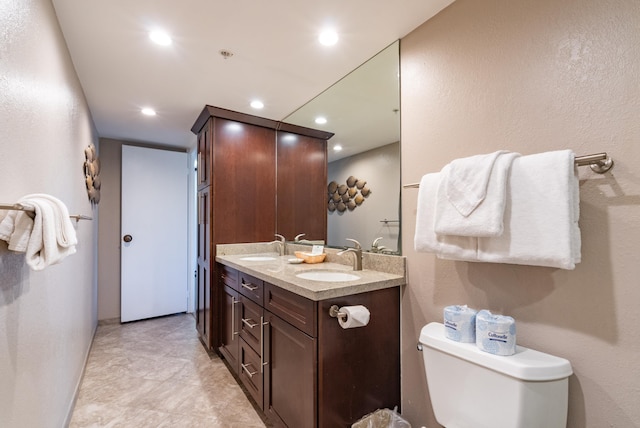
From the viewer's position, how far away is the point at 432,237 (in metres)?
1.25

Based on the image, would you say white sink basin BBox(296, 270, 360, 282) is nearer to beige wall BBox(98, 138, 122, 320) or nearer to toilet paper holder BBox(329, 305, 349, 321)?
toilet paper holder BBox(329, 305, 349, 321)

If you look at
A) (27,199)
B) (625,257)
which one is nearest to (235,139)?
(27,199)

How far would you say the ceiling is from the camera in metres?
1.42

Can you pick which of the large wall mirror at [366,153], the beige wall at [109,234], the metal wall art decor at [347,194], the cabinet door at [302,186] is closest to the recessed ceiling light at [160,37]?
the large wall mirror at [366,153]

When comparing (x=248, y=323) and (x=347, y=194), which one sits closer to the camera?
(x=248, y=323)

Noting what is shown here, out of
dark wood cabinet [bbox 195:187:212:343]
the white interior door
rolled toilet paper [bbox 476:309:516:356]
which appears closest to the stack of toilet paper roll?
rolled toilet paper [bbox 476:309:516:356]

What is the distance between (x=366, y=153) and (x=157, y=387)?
2230 mm

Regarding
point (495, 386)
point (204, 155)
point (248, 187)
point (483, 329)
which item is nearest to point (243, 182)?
point (248, 187)

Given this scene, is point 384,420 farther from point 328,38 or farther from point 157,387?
point 328,38

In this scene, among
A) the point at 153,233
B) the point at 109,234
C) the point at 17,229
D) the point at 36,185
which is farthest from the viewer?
the point at 153,233

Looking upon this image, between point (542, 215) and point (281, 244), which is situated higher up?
point (542, 215)

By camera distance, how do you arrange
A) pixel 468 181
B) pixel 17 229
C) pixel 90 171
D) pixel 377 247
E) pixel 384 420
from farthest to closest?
pixel 90 171
pixel 377 247
pixel 384 420
pixel 468 181
pixel 17 229

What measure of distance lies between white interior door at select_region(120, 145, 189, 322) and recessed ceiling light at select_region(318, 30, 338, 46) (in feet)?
9.46

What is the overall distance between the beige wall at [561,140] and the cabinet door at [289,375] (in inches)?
21.7
